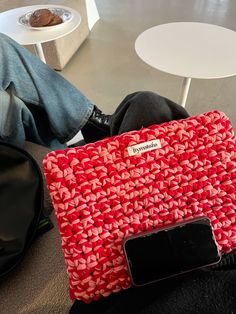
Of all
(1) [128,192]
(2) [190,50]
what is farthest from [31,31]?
(1) [128,192]

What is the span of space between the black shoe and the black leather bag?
432 millimetres

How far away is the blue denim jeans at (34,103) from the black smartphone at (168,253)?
1.46 ft

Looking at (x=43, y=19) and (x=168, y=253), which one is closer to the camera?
(x=168, y=253)

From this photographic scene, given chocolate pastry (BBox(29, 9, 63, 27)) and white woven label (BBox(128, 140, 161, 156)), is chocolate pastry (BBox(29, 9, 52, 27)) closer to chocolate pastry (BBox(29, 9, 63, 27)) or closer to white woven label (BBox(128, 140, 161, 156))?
chocolate pastry (BBox(29, 9, 63, 27))

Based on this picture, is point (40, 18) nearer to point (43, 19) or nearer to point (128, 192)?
point (43, 19)

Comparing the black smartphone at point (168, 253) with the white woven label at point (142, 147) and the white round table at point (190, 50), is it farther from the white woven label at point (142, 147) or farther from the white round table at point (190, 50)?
the white round table at point (190, 50)

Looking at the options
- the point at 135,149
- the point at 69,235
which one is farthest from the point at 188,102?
the point at 69,235

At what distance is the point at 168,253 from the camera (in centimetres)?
43

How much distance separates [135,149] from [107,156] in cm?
5

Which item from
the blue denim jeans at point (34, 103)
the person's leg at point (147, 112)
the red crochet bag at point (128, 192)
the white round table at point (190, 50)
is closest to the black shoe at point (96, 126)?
the blue denim jeans at point (34, 103)

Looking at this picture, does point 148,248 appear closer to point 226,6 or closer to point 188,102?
point 188,102

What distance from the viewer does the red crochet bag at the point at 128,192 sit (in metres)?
0.43

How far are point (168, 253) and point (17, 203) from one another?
0.31m

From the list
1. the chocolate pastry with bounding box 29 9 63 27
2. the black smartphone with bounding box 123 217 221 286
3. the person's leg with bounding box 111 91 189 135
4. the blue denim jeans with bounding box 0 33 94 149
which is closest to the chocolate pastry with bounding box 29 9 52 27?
the chocolate pastry with bounding box 29 9 63 27
